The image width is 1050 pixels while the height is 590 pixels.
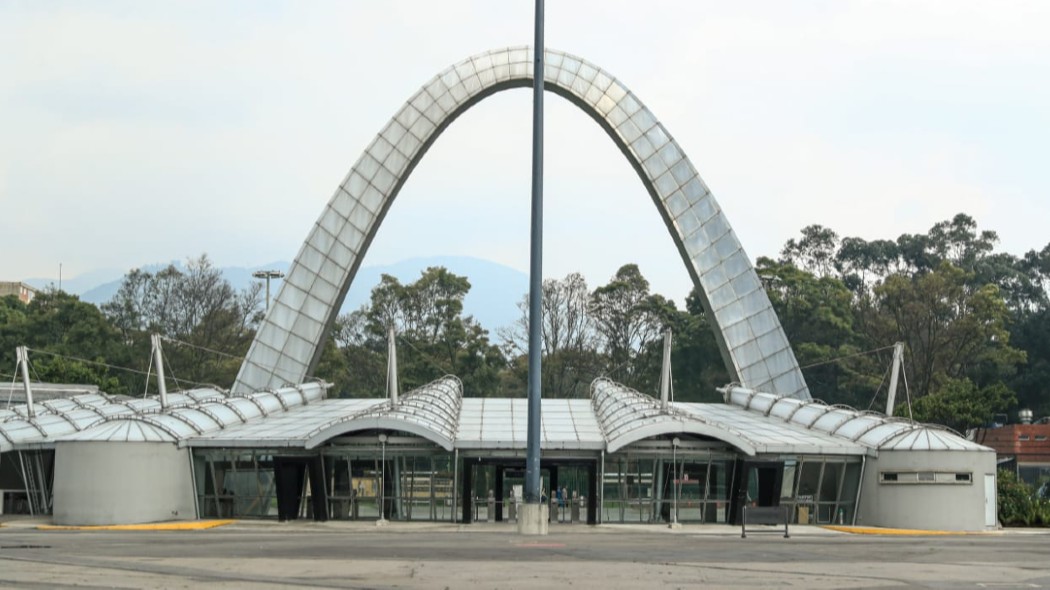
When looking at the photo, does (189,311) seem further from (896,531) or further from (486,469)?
(896,531)

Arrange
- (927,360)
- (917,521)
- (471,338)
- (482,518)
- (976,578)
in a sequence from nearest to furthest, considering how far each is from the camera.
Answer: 1. (976,578)
2. (917,521)
3. (482,518)
4. (927,360)
5. (471,338)

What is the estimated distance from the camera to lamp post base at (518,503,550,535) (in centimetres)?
3466

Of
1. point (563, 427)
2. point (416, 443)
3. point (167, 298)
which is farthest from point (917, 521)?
point (167, 298)

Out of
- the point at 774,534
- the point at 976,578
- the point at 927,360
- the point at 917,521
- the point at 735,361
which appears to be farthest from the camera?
the point at 927,360

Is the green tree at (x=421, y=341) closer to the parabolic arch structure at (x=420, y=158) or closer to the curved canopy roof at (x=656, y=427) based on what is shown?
the parabolic arch structure at (x=420, y=158)

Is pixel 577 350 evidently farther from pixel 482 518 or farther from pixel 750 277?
pixel 482 518

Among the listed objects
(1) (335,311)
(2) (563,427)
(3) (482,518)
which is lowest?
(3) (482,518)

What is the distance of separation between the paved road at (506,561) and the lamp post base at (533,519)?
1.57 feet

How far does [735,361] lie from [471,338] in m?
48.1

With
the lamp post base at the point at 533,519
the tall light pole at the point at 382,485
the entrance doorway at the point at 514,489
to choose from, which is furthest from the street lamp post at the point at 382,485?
the lamp post base at the point at 533,519

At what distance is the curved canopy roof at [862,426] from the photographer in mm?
43938

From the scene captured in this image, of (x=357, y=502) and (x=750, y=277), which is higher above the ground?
(x=750, y=277)

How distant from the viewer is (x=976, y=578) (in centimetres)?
2205

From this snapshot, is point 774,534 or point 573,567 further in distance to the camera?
point 774,534
